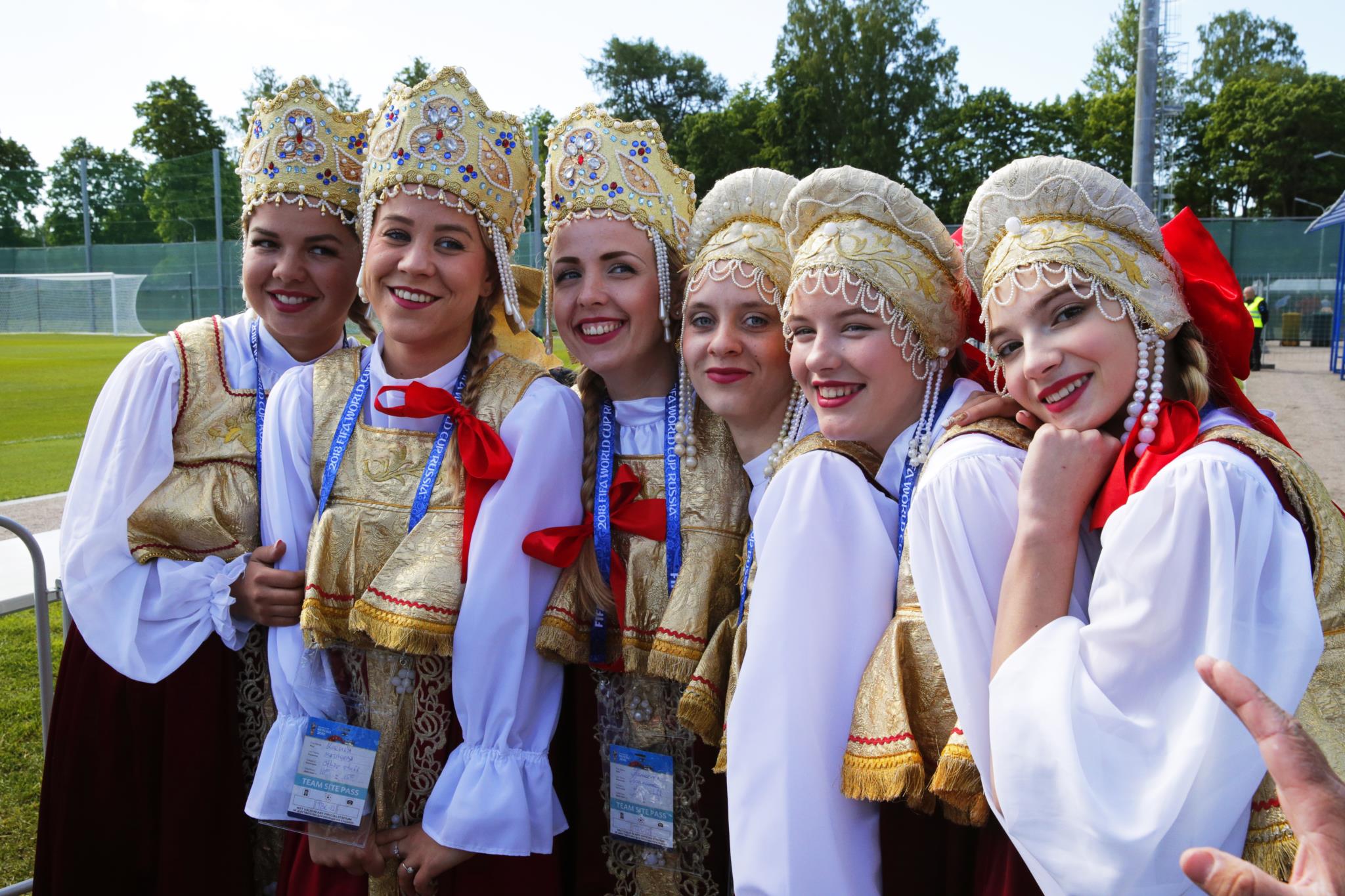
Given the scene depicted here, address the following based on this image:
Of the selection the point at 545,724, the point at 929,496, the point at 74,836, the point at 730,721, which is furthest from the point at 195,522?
the point at 929,496

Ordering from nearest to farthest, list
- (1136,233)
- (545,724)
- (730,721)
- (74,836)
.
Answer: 1. (1136,233)
2. (730,721)
3. (545,724)
4. (74,836)

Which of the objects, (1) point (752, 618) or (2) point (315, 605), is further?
(2) point (315, 605)

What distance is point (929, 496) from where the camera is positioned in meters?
1.86

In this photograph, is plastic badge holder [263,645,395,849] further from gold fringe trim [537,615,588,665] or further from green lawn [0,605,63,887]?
green lawn [0,605,63,887]

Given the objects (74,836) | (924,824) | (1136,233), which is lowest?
(74,836)

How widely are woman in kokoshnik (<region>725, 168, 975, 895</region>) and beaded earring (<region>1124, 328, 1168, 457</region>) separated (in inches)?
17.2

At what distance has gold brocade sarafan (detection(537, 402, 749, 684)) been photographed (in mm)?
2299

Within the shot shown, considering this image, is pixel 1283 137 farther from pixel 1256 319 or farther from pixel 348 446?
pixel 348 446

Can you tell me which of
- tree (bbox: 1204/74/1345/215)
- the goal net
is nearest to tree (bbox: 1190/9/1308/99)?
tree (bbox: 1204/74/1345/215)

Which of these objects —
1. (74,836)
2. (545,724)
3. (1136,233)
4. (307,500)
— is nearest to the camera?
(1136,233)

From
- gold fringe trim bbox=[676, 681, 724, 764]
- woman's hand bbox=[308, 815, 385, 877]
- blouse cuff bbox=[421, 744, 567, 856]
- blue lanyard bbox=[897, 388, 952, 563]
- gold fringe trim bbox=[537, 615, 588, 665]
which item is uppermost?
blue lanyard bbox=[897, 388, 952, 563]

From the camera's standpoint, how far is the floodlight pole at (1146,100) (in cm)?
935

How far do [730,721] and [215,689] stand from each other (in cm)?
158

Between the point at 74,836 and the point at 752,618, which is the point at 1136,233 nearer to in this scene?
the point at 752,618
